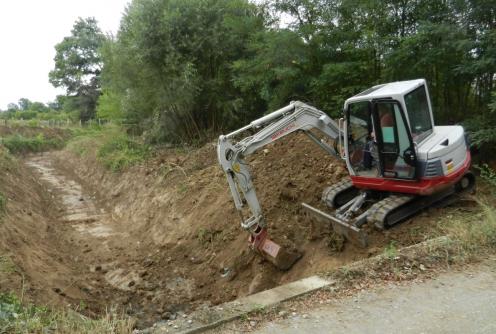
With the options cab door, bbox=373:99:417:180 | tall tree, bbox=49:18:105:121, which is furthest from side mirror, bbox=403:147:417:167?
tall tree, bbox=49:18:105:121

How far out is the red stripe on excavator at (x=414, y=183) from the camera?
6234 millimetres

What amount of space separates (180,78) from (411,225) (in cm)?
839

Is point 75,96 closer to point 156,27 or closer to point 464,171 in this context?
point 156,27

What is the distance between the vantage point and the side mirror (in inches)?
244

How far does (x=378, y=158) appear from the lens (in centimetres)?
653

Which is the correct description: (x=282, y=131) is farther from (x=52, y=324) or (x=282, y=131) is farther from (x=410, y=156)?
(x=52, y=324)

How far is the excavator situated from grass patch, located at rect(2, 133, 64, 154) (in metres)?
24.8

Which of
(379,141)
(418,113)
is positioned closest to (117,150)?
(379,141)

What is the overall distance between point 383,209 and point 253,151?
7.06 feet

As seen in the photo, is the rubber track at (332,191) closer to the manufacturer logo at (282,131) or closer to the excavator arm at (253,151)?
the excavator arm at (253,151)

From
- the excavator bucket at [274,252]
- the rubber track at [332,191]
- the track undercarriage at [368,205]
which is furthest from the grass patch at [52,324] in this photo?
the rubber track at [332,191]

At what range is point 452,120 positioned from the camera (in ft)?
29.2

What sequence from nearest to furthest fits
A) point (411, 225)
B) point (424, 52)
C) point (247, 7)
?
point (411, 225), point (424, 52), point (247, 7)

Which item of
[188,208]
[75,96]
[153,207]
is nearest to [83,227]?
[153,207]
